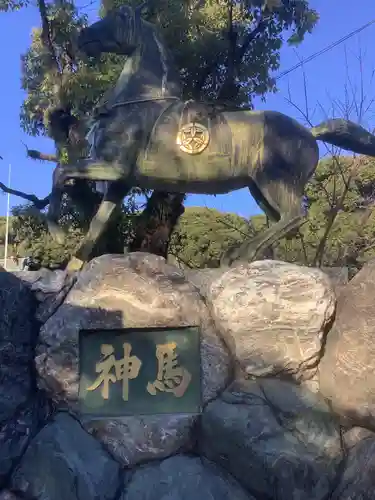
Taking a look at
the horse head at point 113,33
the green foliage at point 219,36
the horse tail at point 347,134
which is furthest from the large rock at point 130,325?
the green foliage at point 219,36

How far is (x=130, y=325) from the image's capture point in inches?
141

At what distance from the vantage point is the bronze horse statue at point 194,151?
4219 mm

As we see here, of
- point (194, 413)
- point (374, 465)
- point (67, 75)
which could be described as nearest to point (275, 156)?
point (194, 413)

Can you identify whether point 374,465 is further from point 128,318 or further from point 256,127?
point 256,127

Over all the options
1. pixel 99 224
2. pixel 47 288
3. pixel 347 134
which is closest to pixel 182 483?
pixel 47 288

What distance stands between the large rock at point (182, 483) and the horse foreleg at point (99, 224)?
4.61ft

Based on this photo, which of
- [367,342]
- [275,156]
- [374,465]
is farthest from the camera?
[275,156]

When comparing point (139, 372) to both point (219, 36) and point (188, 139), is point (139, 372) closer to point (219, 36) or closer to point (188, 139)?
point (188, 139)

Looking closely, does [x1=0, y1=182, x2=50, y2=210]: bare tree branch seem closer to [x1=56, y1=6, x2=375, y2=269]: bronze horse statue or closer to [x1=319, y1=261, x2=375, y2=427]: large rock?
[x1=56, y1=6, x2=375, y2=269]: bronze horse statue

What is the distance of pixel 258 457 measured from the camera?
3291 mm

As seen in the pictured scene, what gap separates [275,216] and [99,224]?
125 cm

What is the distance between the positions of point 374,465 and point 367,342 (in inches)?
25.8

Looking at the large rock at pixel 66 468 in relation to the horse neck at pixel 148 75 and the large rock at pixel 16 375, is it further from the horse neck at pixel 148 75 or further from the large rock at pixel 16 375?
the horse neck at pixel 148 75

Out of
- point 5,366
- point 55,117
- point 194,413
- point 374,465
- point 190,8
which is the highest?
point 190,8
